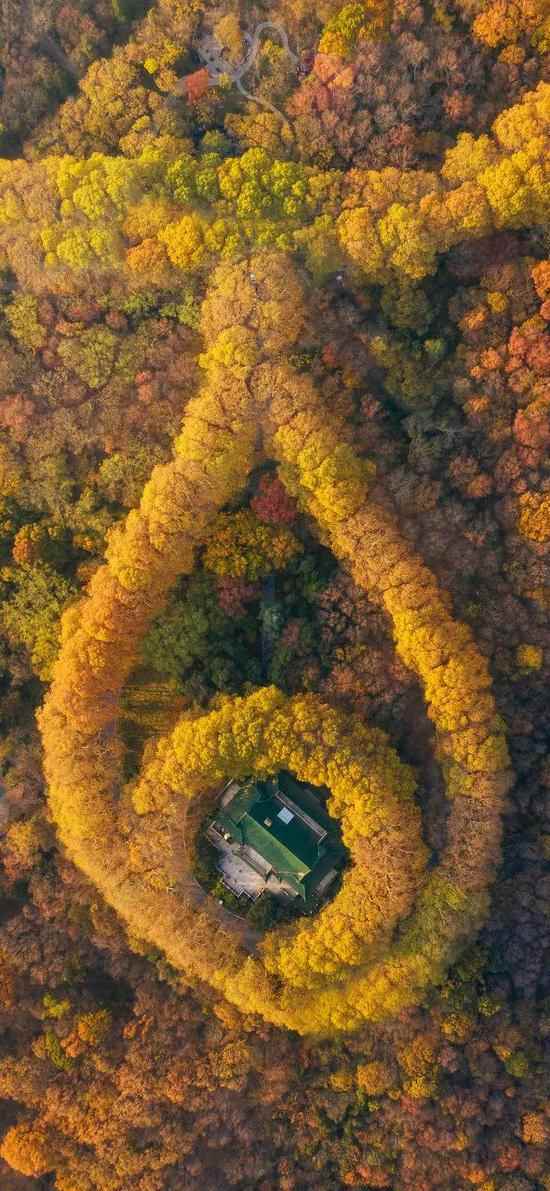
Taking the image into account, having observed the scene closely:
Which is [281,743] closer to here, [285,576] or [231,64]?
[285,576]

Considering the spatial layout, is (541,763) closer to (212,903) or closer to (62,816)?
(212,903)

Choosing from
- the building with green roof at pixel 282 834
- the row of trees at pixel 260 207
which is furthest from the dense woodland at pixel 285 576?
the building with green roof at pixel 282 834

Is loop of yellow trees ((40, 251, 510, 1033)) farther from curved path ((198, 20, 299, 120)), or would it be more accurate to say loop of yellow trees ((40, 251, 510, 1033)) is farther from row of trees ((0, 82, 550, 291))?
curved path ((198, 20, 299, 120))

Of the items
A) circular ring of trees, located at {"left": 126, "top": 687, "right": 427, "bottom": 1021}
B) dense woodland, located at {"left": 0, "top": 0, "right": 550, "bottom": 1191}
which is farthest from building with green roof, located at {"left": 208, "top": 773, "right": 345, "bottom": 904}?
circular ring of trees, located at {"left": 126, "top": 687, "right": 427, "bottom": 1021}

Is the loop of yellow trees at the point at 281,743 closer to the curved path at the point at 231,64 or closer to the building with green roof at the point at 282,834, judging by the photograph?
the building with green roof at the point at 282,834

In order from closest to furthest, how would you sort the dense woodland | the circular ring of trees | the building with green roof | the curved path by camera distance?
1. the dense woodland
2. the circular ring of trees
3. the building with green roof
4. the curved path

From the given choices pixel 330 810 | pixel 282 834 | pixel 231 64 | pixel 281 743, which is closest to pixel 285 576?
pixel 281 743
